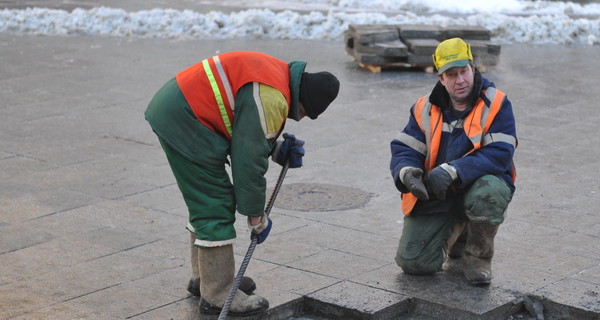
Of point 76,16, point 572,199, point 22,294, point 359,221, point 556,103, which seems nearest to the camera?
point 22,294

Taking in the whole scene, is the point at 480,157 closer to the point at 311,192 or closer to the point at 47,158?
the point at 311,192

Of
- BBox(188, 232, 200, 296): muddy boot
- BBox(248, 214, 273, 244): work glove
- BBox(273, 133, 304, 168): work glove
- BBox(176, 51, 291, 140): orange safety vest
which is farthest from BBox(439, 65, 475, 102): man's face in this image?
BBox(188, 232, 200, 296): muddy boot

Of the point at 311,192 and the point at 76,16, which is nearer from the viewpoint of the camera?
the point at 311,192

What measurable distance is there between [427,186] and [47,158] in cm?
390

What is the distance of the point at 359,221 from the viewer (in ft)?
21.0

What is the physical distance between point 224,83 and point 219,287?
1054mm

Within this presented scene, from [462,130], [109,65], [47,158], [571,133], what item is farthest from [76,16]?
[462,130]

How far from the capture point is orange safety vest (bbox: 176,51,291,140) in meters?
4.55

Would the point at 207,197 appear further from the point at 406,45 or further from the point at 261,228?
the point at 406,45

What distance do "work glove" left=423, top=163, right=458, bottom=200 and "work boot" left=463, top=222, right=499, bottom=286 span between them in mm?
346

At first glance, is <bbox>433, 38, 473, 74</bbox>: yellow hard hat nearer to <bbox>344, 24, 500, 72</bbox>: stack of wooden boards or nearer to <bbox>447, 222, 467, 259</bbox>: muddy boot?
<bbox>447, 222, 467, 259</bbox>: muddy boot

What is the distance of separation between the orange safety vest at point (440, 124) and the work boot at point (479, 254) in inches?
14.2

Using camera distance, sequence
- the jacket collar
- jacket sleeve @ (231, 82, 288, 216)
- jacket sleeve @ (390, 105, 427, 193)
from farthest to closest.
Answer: jacket sleeve @ (390, 105, 427, 193)
the jacket collar
jacket sleeve @ (231, 82, 288, 216)

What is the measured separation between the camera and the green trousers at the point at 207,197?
183 inches
